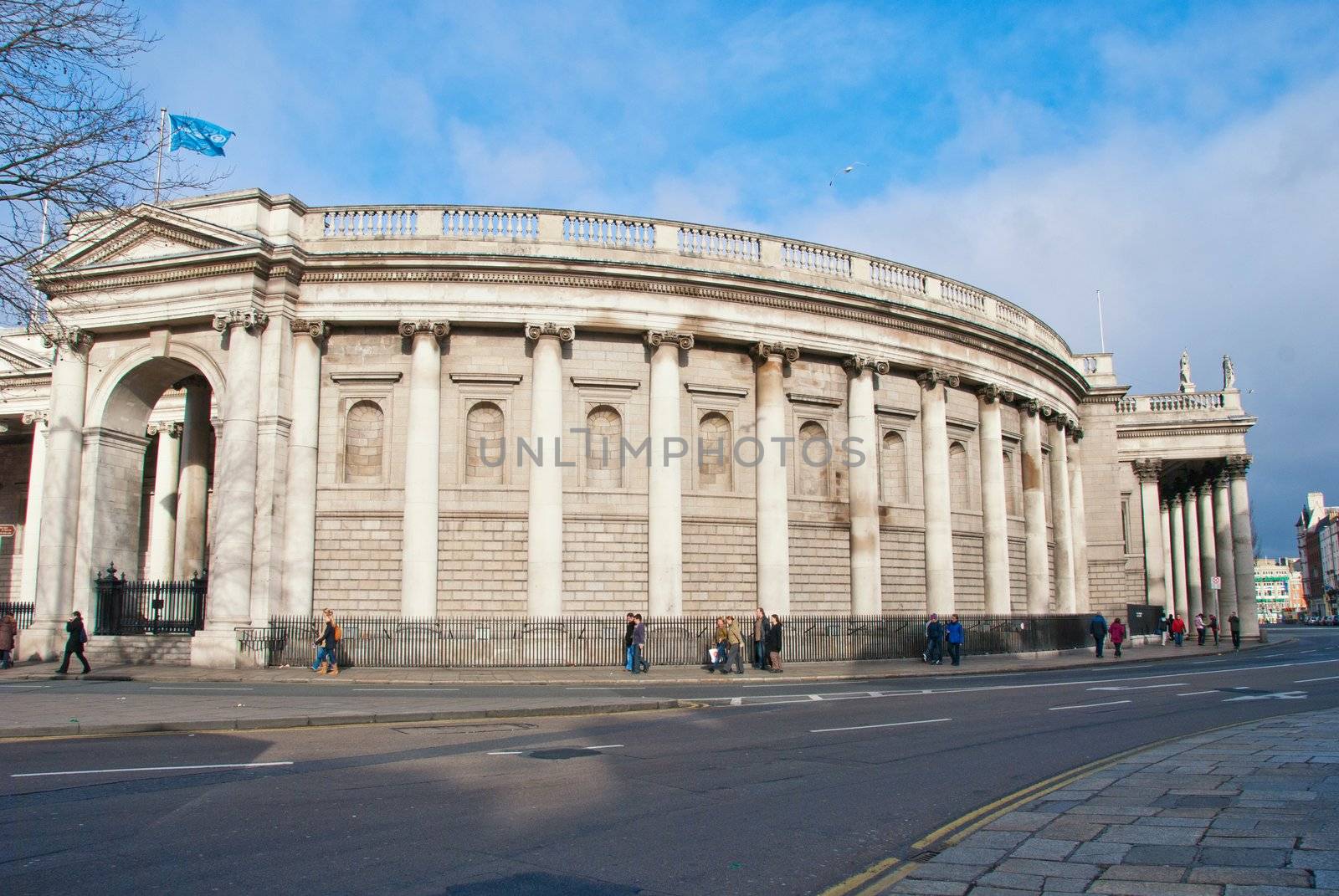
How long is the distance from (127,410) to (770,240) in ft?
64.5

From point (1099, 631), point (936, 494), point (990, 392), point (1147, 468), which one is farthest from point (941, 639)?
point (1147, 468)

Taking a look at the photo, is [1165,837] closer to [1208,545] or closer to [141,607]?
[141,607]

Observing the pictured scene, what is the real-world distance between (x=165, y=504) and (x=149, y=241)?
12.4 m

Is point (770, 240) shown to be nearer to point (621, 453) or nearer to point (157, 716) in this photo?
point (621, 453)

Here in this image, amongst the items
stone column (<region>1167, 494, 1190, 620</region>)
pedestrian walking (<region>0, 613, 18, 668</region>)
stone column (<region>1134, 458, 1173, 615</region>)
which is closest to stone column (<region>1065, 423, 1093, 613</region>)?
stone column (<region>1134, 458, 1173, 615</region>)

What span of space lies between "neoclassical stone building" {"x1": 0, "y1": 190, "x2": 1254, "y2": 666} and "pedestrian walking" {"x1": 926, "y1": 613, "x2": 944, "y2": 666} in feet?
7.40

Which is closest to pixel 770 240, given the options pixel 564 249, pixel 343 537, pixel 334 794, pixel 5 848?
pixel 564 249

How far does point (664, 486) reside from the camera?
29562 millimetres

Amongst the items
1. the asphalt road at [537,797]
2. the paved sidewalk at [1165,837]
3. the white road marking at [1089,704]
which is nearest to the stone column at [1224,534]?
the white road marking at [1089,704]

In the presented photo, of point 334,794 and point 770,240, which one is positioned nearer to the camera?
point 334,794

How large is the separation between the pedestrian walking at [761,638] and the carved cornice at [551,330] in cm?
910

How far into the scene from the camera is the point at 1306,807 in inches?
316

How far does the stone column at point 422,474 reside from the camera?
1098 inches

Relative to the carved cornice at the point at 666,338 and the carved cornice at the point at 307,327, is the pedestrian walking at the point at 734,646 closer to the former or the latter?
the carved cornice at the point at 666,338
